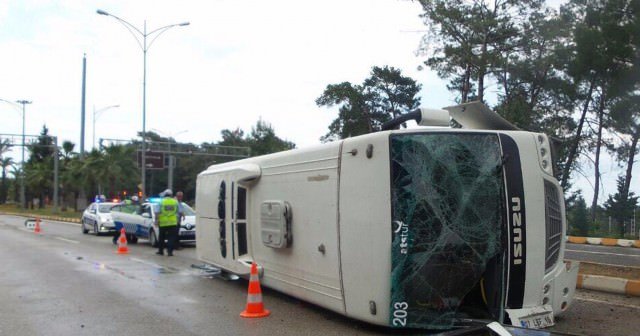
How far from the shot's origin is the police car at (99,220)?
24609 millimetres

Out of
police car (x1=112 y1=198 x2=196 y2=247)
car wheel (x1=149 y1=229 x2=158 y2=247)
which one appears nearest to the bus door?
police car (x1=112 y1=198 x2=196 y2=247)

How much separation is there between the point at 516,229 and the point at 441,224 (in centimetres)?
80

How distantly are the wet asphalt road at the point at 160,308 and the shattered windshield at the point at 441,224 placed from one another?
30.9 inches

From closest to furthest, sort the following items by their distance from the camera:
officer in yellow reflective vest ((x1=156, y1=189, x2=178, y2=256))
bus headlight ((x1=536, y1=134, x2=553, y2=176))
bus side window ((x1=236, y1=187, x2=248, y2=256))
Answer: bus headlight ((x1=536, y1=134, x2=553, y2=176)) < bus side window ((x1=236, y1=187, x2=248, y2=256)) < officer in yellow reflective vest ((x1=156, y1=189, x2=178, y2=256))

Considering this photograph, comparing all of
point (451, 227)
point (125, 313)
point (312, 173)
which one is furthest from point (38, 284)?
point (451, 227)

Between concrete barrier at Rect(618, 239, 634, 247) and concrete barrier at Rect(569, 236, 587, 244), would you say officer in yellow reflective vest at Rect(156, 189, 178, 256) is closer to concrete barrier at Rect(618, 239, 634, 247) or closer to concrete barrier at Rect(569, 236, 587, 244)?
concrete barrier at Rect(569, 236, 587, 244)

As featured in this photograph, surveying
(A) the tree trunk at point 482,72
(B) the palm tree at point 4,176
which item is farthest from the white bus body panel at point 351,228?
(B) the palm tree at point 4,176

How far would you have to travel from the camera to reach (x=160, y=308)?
8.19 m

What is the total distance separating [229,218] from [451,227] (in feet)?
15.3

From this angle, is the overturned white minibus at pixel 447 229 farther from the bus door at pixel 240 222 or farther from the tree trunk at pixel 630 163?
the tree trunk at pixel 630 163

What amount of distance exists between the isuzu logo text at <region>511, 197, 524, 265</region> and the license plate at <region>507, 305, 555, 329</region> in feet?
1.66

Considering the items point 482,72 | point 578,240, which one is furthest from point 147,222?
point 578,240

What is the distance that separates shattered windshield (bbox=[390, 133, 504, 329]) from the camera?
19.3 ft

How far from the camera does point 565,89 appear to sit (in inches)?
1021
